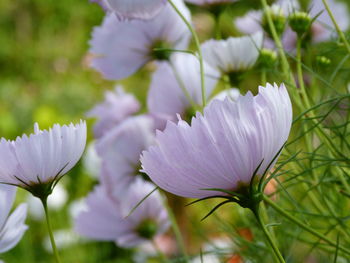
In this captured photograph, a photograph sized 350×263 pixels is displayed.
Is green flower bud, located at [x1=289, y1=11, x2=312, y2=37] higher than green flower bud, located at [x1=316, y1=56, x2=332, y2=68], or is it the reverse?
green flower bud, located at [x1=289, y1=11, x2=312, y2=37]

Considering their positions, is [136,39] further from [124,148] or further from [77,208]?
[77,208]

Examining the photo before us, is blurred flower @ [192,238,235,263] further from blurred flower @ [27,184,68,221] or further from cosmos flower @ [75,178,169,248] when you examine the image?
blurred flower @ [27,184,68,221]

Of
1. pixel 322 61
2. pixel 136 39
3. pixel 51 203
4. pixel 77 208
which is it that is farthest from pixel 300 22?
pixel 51 203

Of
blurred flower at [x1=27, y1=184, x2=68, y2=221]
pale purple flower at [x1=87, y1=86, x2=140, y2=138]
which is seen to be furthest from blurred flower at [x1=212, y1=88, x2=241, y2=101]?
blurred flower at [x1=27, y1=184, x2=68, y2=221]

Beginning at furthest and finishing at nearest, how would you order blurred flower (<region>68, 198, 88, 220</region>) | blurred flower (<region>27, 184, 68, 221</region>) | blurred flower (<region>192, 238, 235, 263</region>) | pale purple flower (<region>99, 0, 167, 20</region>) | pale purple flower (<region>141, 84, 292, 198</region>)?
1. blurred flower (<region>27, 184, 68, 221</region>)
2. blurred flower (<region>68, 198, 88, 220</region>)
3. blurred flower (<region>192, 238, 235, 263</region>)
4. pale purple flower (<region>99, 0, 167, 20</region>)
5. pale purple flower (<region>141, 84, 292, 198</region>)

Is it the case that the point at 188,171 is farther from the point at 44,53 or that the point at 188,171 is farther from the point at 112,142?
the point at 44,53

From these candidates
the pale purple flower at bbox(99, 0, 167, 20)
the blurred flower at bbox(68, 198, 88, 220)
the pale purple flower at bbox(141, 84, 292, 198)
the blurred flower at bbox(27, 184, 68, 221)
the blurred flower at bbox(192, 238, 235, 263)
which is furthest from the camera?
the blurred flower at bbox(27, 184, 68, 221)
